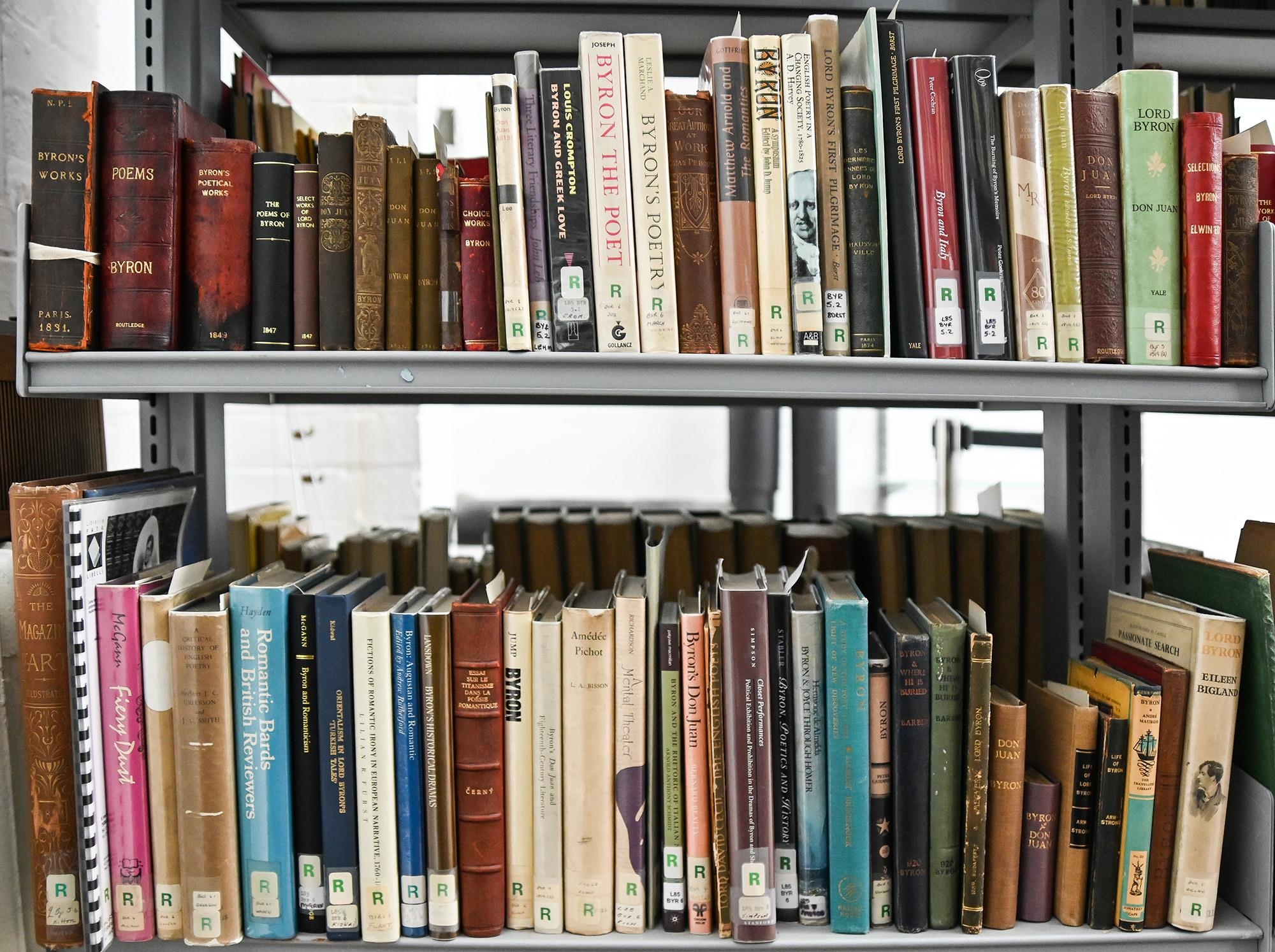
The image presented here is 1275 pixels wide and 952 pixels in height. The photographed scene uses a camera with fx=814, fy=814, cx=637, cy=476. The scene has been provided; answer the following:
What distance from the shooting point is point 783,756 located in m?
0.80

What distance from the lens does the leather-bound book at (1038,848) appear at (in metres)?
0.79

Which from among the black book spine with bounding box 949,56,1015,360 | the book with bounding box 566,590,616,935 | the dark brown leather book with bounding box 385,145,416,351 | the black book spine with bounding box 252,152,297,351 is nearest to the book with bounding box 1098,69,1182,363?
the black book spine with bounding box 949,56,1015,360

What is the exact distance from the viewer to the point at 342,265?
2.61 feet

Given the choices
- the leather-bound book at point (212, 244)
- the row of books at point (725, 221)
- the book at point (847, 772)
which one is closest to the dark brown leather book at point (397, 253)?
the row of books at point (725, 221)

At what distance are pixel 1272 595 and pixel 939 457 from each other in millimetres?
1555

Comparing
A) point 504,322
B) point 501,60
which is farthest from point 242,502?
point 504,322

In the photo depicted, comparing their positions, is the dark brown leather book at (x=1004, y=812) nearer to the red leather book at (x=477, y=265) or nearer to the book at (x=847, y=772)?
the book at (x=847, y=772)

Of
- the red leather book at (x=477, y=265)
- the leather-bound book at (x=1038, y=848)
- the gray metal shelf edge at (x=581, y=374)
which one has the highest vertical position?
the red leather book at (x=477, y=265)

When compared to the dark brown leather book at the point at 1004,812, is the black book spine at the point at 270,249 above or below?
above

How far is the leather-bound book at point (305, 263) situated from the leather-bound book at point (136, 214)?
0.11m

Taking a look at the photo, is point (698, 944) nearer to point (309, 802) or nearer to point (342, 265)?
point (309, 802)

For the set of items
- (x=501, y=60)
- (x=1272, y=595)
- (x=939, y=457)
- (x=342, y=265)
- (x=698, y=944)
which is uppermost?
(x=501, y=60)

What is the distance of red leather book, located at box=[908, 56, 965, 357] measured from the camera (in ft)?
2.62

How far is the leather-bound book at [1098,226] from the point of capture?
81cm
